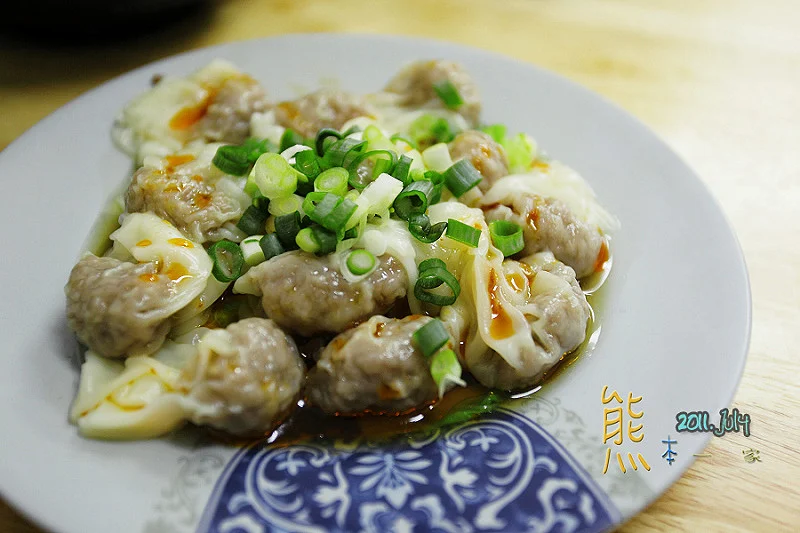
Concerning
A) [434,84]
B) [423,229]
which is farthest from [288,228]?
[434,84]

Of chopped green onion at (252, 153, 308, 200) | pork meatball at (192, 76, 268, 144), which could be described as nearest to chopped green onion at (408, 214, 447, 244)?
chopped green onion at (252, 153, 308, 200)

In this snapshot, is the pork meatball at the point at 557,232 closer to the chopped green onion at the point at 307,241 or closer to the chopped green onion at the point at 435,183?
the chopped green onion at the point at 435,183

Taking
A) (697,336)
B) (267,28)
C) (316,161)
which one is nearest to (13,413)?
(316,161)

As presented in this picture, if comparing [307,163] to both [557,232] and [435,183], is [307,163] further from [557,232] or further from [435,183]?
[557,232]

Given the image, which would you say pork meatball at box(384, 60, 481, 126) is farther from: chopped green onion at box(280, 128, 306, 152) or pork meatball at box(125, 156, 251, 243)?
pork meatball at box(125, 156, 251, 243)

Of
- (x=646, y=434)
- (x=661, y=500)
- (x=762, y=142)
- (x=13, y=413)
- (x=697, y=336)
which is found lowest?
(x=13, y=413)

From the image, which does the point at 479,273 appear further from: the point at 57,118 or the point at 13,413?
the point at 57,118
